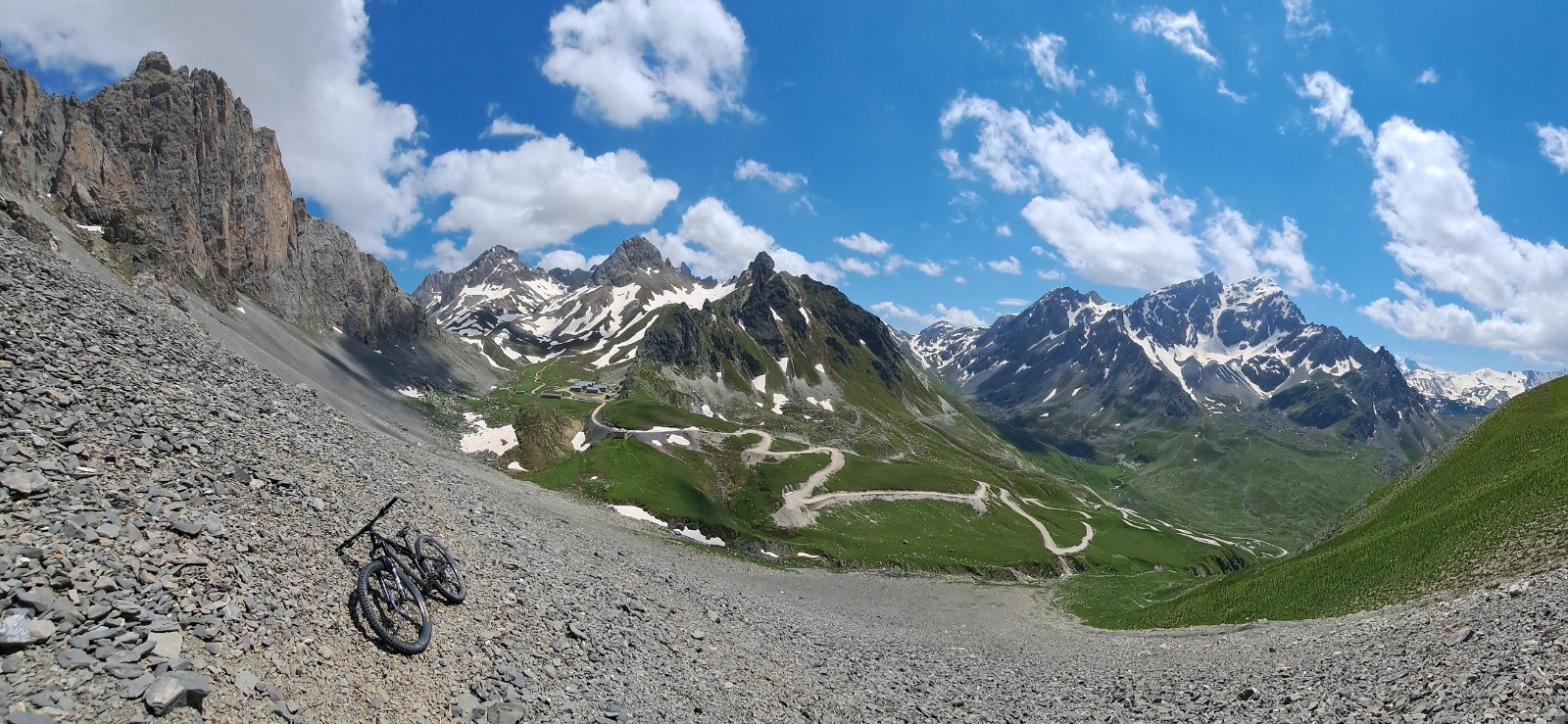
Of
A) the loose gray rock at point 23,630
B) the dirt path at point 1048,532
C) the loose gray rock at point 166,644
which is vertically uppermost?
the dirt path at point 1048,532

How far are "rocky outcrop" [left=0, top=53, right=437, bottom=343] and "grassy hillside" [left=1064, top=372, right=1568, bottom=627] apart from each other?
504ft

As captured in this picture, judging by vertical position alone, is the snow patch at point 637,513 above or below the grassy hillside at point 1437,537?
below

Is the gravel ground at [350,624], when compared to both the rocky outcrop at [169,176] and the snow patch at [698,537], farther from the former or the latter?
the rocky outcrop at [169,176]

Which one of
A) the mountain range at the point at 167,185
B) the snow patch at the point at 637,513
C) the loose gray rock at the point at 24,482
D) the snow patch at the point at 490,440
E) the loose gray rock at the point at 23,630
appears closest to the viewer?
the loose gray rock at the point at 23,630

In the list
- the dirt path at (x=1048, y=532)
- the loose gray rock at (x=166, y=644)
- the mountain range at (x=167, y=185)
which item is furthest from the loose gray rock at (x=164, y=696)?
the dirt path at (x=1048, y=532)

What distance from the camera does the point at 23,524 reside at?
48.6 ft

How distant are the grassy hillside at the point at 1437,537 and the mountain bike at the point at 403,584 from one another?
41.4m

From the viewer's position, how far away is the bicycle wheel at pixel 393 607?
17984 millimetres

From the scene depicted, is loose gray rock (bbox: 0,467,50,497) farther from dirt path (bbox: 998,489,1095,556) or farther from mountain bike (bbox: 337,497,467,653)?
dirt path (bbox: 998,489,1095,556)

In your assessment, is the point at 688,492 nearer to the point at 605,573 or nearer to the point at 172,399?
the point at 605,573

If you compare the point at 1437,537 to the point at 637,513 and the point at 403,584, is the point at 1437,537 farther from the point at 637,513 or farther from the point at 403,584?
the point at 637,513

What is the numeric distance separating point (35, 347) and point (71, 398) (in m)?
3.32

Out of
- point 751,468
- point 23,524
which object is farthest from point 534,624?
point 751,468

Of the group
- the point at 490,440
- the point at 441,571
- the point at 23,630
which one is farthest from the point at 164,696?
the point at 490,440
